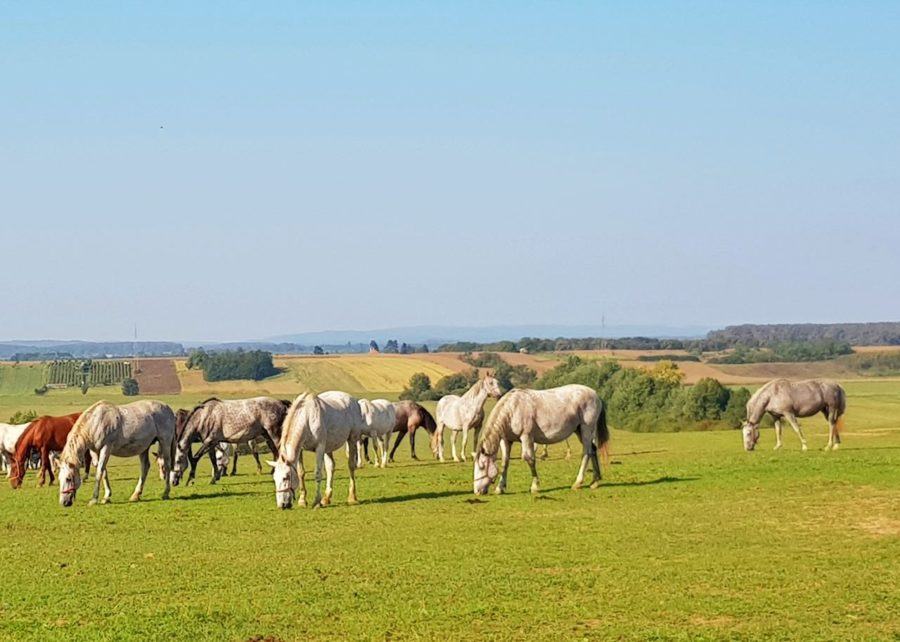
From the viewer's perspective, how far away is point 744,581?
15516mm

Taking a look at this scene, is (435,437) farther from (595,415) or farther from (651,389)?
(651,389)

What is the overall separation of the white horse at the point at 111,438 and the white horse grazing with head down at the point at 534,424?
24.6 feet

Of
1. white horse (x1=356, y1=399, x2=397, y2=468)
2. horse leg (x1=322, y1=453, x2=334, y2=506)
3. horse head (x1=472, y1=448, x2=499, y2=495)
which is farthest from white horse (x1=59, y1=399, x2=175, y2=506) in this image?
white horse (x1=356, y1=399, x2=397, y2=468)

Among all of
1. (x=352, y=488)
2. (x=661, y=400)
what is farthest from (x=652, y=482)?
(x=661, y=400)

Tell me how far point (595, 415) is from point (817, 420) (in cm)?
4804

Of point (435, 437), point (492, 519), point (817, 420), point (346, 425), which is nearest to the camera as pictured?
point (492, 519)

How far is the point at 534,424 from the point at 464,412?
14.3 metres

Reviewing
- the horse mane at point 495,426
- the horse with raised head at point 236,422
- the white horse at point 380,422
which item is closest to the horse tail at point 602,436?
the horse mane at point 495,426

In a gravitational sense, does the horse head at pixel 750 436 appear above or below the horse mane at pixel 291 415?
below

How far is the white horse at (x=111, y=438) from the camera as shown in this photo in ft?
87.8

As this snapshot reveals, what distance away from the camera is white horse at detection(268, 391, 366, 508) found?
A: 974 inches

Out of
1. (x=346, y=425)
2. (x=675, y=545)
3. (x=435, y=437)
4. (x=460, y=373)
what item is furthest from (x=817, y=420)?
(x=675, y=545)

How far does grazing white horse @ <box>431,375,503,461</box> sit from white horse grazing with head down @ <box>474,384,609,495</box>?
4.99 meters

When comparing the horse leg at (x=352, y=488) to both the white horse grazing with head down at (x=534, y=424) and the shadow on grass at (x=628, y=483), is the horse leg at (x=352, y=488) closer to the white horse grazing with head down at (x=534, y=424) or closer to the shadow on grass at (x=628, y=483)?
the white horse grazing with head down at (x=534, y=424)
